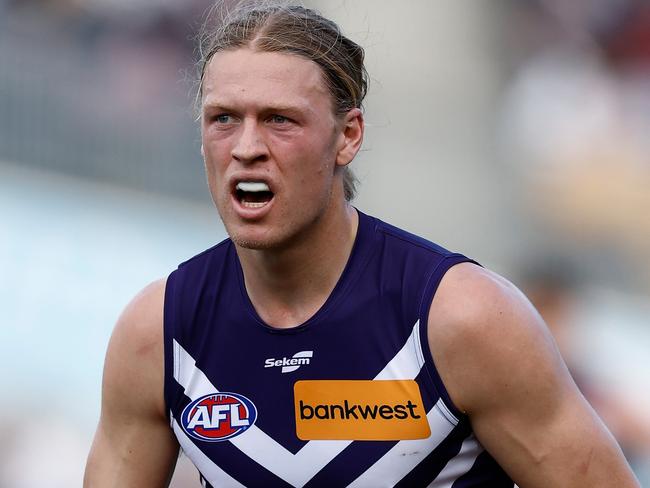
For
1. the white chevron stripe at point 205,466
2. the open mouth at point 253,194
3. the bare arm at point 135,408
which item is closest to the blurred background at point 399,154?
the bare arm at point 135,408

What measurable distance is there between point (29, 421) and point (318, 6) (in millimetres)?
3592

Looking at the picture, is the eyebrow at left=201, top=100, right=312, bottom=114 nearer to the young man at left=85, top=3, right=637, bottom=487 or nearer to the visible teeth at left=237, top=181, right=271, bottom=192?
the young man at left=85, top=3, right=637, bottom=487

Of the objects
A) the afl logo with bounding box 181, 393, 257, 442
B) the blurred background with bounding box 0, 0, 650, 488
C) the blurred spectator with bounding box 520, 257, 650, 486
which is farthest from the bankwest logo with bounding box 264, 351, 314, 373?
the blurred background with bounding box 0, 0, 650, 488

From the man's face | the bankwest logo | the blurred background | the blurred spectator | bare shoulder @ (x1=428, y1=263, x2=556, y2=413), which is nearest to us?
bare shoulder @ (x1=428, y1=263, x2=556, y2=413)

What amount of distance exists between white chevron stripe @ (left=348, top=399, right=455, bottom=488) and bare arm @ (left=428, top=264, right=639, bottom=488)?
144 millimetres

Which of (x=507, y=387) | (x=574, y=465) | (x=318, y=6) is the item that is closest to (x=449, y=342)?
(x=507, y=387)

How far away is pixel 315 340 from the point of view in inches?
134

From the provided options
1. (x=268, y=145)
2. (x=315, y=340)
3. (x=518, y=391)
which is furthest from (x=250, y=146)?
(x=518, y=391)

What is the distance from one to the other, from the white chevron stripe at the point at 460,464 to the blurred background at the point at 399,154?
455 cm

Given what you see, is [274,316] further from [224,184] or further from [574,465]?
[574,465]

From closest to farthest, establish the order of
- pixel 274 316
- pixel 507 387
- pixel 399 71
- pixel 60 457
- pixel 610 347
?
pixel 507 387 < pixel 274 316 < pixel 60 457 < pixel 610 347 < pixel 399 71

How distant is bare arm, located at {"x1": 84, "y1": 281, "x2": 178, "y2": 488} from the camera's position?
140 inches

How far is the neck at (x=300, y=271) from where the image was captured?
11.3 ft

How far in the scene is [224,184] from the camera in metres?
3.28
